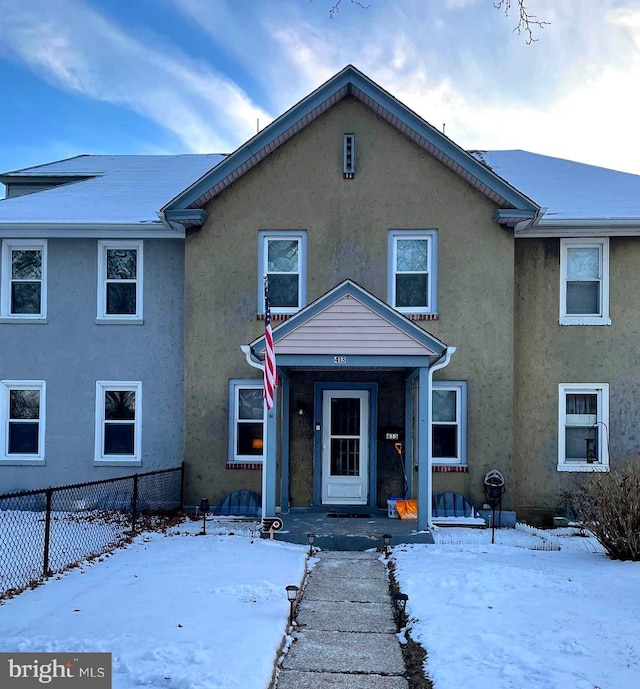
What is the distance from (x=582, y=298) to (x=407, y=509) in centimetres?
565

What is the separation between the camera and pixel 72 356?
14289 mm

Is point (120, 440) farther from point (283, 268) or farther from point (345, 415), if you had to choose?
point (283, 268)

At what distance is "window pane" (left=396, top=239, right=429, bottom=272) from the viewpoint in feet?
44.0

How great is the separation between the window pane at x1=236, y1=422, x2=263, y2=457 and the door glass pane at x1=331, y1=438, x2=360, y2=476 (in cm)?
152

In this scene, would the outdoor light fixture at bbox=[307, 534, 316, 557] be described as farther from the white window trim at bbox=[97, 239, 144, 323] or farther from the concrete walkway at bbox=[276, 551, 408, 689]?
the white window trim at bbox=[97, 239, 144, 323]

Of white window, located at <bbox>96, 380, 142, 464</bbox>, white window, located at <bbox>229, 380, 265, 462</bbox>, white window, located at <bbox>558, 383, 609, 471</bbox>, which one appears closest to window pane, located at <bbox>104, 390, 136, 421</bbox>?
white window, located at <bbox>96, 380, 142, 464</bbox>

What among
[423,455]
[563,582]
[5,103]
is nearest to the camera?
[563,582]

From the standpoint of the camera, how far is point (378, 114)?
43.7 ft

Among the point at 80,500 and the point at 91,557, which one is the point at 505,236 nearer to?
the point at 91,557

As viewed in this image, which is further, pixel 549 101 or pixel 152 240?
pixel 152 240

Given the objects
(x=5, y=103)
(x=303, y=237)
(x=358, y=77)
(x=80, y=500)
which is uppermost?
(x=5, y=103)

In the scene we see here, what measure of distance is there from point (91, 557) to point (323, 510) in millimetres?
5215

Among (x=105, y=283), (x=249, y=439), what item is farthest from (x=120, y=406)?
(x=249, y=439)

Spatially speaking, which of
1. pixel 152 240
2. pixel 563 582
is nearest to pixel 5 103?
pixel 152 240
